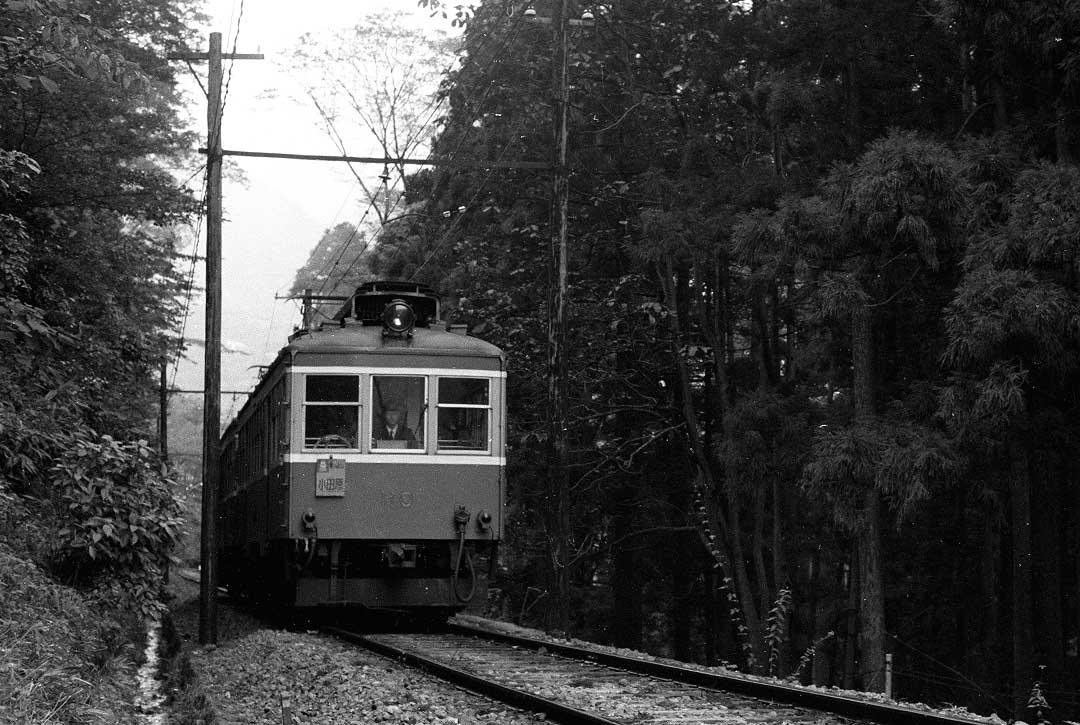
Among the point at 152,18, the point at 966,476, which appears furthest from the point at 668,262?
the point at 152,18

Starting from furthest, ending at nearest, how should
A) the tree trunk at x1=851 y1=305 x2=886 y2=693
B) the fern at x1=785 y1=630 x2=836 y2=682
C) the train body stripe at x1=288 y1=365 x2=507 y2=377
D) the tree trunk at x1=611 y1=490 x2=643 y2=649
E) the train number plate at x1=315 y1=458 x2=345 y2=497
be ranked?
the tree trunk at x1=611 y1=490 x2=643 y2=649, the tree trunk at x1=851 y1=305 x2=886 y2=693, the train body stripe at x1=288 y1=365 x2=507 y2=377, the train number plate at x1=315 y1=458 x2=345 y2=497, the fern at x1=785 y1=630 x2=836 y2=682

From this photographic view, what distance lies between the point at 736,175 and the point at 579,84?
3.41 meters

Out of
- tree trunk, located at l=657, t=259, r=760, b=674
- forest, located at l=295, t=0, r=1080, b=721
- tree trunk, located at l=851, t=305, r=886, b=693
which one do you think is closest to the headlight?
forest, located at l=295, t=0, r=1080, b=721

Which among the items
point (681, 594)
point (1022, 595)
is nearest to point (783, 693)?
point (1022, 595)

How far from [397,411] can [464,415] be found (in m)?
0.68

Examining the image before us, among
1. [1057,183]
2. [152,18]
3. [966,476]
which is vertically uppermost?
[152,18]

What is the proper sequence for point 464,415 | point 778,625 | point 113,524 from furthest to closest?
point 464,415, point 778,625, point 113,524

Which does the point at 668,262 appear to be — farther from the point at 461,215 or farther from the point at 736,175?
the point at 461,215

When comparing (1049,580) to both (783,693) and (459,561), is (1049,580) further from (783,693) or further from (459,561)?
(783,693)

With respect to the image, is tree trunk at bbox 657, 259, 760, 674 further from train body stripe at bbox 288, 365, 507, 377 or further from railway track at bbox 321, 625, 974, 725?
railway track at bbox 321, 625, 974, 725

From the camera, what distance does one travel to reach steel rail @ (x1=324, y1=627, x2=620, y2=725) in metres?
6.69

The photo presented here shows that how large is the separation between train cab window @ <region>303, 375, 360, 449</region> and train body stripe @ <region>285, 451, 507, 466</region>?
0.12m

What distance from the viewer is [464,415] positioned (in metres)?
13.3

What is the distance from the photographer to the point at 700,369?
21297 mm
